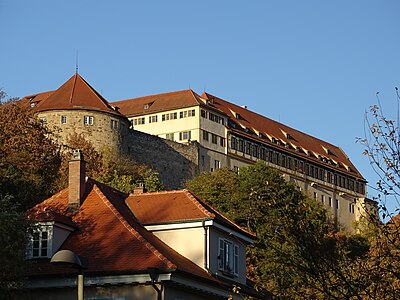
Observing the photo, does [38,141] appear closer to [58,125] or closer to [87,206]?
[58,125]

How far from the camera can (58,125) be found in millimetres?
74938

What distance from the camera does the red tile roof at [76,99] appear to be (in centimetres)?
7619

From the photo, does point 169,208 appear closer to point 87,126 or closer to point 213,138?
point 87,126

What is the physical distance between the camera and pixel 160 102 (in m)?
97.1

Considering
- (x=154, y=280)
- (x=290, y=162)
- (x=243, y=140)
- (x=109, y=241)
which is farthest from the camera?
(x=290, y=162)

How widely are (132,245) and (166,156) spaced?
58.8 metres

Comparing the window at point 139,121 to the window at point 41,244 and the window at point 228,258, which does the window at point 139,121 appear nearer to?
the window at point 228,258

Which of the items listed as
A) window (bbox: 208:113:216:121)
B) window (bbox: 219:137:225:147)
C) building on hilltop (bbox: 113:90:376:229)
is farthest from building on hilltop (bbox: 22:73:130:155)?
window (bbox: 219:137:225:147)

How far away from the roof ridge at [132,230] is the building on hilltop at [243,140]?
180ft

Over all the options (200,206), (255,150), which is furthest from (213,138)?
(200,206)

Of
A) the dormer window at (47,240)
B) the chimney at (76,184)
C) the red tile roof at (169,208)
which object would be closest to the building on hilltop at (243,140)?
the red tile roof at (169,208)

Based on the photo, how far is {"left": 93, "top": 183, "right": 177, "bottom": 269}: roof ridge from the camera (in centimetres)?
2341

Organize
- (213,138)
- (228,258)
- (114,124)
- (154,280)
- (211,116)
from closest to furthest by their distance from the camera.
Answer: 1. (154,280)
2. (228,258)
3. (114,124)
4. (213,138)
5. (211,116)

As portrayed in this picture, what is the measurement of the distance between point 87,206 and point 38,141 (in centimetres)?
3107
